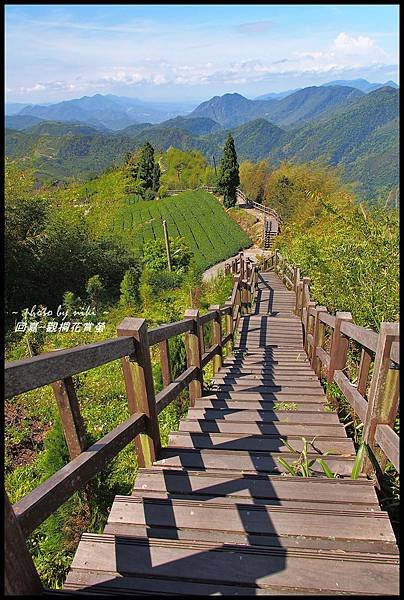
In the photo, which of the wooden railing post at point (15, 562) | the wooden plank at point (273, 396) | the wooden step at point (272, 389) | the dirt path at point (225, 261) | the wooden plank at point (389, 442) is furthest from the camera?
the dirt path at point (225, 261)

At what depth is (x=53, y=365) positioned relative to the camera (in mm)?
1427

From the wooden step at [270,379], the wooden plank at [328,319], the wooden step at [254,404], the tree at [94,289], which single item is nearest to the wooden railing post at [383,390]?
the wooden step at [254,404]

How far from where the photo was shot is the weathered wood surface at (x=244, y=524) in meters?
1.49

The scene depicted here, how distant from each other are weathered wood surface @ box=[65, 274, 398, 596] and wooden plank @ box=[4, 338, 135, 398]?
0.74 m

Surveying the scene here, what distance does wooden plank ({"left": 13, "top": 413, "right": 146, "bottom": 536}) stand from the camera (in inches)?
54.5

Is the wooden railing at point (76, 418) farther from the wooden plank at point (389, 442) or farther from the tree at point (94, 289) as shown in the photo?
the tree at point (94, 289)

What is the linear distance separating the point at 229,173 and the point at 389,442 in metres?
41.2

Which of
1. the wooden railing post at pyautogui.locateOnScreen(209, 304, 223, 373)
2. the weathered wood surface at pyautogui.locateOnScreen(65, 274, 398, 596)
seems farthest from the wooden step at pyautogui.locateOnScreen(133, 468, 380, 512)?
the wooden railing post at pyautogui.locateOnScreen(209, 304, 223, 373)

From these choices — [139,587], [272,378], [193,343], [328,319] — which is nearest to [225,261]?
[272,378]

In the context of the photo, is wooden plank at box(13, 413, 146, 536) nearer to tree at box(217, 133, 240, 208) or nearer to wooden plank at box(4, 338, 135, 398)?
wooden plank at box(4, 338, 135, 398)

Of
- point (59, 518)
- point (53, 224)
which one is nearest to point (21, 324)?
point (53, 224)

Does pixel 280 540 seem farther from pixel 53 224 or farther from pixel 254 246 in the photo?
pixel 254 246

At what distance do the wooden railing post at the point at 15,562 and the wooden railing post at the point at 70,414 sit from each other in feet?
1.55

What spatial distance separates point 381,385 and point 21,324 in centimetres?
1321
